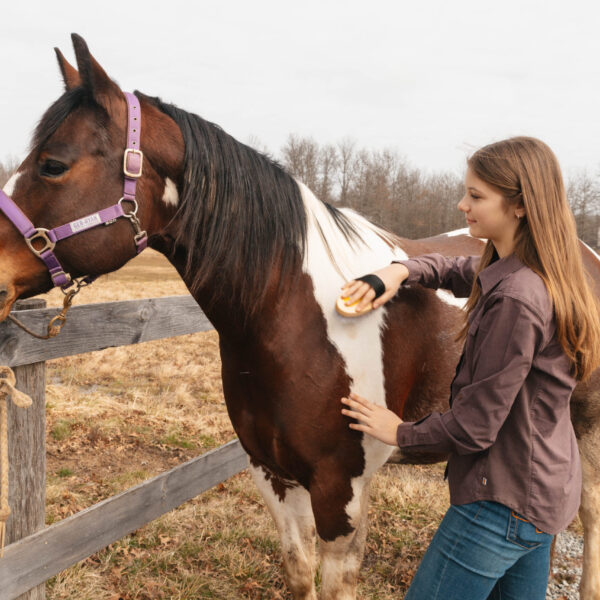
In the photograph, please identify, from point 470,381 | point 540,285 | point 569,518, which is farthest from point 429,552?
point 540,285

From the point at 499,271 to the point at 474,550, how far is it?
77 centimetres

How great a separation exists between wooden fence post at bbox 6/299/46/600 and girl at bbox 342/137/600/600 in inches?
68.6

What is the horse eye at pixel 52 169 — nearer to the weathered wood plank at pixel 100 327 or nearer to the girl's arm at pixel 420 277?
the weathered wood plank at pixel 100 327

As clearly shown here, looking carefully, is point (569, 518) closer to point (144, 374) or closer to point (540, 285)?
point (540, 285)

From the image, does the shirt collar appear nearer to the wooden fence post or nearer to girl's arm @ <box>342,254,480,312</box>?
girl's arm @ <box>342,254,480,312</box>

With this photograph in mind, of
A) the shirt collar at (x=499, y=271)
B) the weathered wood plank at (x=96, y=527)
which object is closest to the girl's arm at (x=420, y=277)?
the shirt collar at (x=499, y=271)

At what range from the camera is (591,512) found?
115 inches

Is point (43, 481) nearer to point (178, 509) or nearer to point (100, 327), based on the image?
point (100, 327)

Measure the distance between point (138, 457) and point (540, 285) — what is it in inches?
159

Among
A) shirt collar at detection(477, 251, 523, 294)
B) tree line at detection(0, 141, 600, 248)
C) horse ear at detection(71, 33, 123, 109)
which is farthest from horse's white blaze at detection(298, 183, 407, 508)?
tree line at detection(0, 141, 600, 248)

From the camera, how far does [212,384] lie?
6617 mm

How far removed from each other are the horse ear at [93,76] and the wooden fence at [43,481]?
102cm

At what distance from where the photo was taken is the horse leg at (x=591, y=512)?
2.86 m

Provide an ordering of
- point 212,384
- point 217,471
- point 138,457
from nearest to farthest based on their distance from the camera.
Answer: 1. point 217,471
2. point 138,457
3. point 212,384
